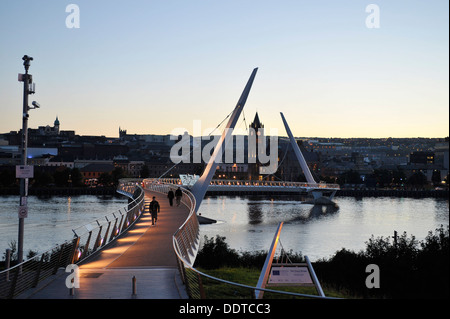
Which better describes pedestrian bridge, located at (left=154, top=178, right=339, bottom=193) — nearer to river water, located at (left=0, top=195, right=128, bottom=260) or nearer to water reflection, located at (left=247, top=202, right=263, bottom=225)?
water reflection, located at (left=247, top=202, right=263, bottom=225)

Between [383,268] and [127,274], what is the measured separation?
43.4 ft

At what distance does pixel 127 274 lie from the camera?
952 cm

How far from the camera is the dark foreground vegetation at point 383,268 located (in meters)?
17.6

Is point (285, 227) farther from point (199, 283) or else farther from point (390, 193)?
point (390, 193)

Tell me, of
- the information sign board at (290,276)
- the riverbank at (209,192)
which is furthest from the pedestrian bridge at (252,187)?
the information sign board at (290,276)

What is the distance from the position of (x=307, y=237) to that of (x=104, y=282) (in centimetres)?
2947

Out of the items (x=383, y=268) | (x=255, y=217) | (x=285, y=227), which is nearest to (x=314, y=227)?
(x=285, y=227)

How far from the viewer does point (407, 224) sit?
47.0 m

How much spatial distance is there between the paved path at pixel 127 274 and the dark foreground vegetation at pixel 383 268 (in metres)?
5.83

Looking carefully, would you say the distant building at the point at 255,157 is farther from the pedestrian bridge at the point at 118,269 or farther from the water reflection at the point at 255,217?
the pedestrian bridge at the point at 118,269

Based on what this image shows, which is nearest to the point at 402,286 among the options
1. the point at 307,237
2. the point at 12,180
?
the point at 307,237
